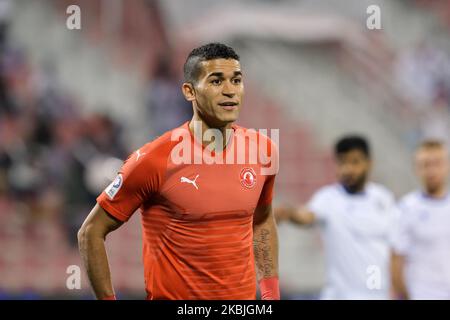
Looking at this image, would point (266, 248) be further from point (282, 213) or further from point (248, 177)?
point (282, 213)

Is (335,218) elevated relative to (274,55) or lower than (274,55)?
lower

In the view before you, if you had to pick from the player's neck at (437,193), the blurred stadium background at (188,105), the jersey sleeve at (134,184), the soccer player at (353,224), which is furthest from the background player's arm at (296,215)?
the blurred stadium background at (188,105)

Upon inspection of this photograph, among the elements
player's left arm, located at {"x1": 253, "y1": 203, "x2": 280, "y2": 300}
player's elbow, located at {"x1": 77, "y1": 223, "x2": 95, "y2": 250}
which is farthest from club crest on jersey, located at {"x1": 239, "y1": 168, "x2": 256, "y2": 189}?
player's elbow, located at {"x1": 77, "y1": 223, "x2": 95, "y2": 250}

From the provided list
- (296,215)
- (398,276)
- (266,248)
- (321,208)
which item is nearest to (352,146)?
(321,208)

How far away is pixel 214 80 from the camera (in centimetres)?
349

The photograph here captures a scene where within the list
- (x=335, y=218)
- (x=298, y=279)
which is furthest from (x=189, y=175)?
(x=298, y=279)

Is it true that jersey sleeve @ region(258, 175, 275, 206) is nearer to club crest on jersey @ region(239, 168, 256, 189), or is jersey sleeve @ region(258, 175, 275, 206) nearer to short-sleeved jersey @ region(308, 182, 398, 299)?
club crest on jersey @ region(239, 168, 256, 189)

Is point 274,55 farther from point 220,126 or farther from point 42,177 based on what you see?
point 220,126

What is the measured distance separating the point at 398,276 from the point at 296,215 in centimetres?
86

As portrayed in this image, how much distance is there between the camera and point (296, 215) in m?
6.02

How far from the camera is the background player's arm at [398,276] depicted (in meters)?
5.89

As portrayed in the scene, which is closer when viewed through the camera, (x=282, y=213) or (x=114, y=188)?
(x=114, y=188)

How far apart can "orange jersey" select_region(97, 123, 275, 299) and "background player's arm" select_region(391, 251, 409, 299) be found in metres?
2.69

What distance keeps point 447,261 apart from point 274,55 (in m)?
6.52
